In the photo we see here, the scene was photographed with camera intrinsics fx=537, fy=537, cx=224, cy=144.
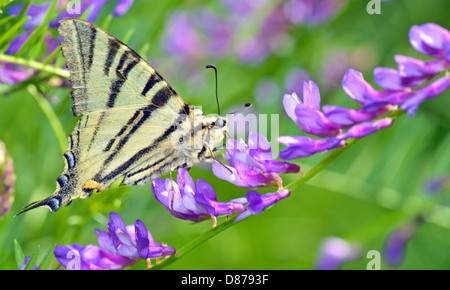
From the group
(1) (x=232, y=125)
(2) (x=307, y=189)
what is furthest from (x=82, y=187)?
(2) (x=307, y=189)

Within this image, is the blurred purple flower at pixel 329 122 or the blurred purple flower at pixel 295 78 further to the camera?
the blurred purple flower at pixel 295 78

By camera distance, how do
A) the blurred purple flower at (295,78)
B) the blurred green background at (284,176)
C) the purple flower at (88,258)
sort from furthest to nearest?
the blurred purple flower at (295,78)
the blurred green background at (284,176)
the purple flower at (88,258)

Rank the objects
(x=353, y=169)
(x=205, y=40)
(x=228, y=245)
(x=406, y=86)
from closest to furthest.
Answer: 1. (x=406, y=86)
2. (x=353, y=169)
3. (x=228, y=245)
4. (x=205, y=40)

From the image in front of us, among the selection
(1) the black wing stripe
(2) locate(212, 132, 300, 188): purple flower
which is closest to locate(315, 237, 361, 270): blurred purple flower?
(2) locate(212, 132, 300, 188): purple flower

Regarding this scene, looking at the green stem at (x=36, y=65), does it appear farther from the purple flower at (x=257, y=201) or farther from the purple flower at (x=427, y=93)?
the purple flower at (x=427, y=93)

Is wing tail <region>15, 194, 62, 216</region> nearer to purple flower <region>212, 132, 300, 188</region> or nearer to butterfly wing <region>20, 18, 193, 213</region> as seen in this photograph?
butterfly wing <region>20, 18, 193, 213</region>

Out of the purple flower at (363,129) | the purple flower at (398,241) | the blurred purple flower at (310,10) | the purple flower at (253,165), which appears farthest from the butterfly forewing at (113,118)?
the blurred purple flower at (310,10)

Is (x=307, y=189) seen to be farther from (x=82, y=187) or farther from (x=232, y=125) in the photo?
(x=82, y=187)
